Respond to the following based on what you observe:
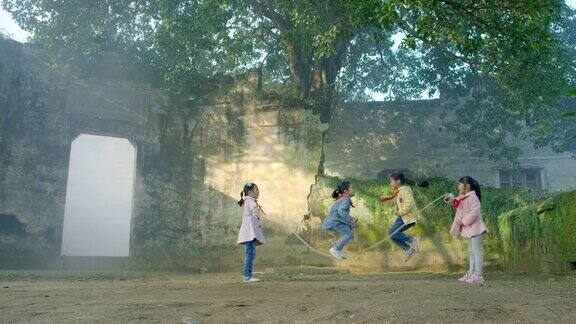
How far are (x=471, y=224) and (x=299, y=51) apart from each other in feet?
27.3

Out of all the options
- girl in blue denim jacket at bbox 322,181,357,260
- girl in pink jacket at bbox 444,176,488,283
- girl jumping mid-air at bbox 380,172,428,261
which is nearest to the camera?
girl in pink jacket at bbox 444,176,488,283

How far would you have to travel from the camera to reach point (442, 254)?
1005 cm

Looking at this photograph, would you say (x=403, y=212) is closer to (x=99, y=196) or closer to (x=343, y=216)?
(x=343, y=216)

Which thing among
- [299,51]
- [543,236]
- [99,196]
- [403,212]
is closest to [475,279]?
[403,212]

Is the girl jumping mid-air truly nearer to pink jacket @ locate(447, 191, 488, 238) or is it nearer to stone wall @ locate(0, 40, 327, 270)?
pink jacket @ locate(447, 191, 488, 238)

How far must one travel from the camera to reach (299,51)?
44.5 feet

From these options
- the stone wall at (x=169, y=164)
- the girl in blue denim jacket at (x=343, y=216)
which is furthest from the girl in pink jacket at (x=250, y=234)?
the stone wall at (x=169, y=164)

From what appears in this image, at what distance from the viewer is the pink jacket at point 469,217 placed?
652 cm

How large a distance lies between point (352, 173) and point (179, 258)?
29.2ft

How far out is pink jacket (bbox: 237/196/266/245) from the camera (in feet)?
23.6

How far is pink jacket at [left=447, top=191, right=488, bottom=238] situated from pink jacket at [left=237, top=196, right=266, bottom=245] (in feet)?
9.12

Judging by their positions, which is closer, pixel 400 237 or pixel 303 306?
pixel 303 306

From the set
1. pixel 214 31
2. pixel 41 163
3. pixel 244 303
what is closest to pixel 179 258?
pixel 41 163

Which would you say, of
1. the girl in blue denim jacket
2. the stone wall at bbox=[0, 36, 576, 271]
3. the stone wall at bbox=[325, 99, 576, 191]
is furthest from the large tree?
the girl in blue denim jacket
